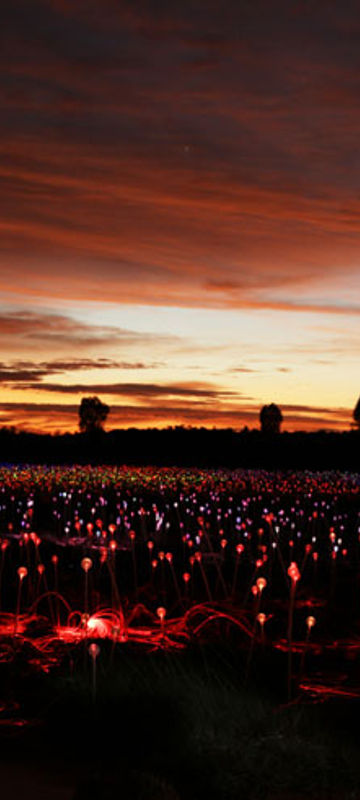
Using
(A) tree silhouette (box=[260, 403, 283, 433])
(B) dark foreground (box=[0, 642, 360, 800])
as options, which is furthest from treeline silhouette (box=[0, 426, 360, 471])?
(B) dark foreground (box=[0, 642, 360, 800])

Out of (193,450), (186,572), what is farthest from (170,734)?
(193,450)

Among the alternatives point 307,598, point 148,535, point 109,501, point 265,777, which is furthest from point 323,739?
point 109,501

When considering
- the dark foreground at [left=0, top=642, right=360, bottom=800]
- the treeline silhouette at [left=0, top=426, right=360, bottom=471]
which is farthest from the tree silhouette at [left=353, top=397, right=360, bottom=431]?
the dark foreground at [left=0, top=642, right=360, bottom=800]

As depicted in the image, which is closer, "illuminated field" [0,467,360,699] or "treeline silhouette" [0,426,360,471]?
"illuminated field" [0,467,360,699]

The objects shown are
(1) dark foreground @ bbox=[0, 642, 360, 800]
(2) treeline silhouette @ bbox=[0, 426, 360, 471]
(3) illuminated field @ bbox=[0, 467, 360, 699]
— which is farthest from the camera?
(2) treeline silhouette @ bbox=[0, 426, 360, 471]

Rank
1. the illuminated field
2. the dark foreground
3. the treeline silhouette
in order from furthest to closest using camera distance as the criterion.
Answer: the treeline silhouette < the illuminated field < the dark foreground

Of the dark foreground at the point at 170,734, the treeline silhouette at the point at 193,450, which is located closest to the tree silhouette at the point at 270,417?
the treeline silhouette at the point at 193,450

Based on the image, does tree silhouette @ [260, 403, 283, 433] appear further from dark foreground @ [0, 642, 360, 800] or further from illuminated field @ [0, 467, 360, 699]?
dark foreground @ [0, 642, 360, 800]

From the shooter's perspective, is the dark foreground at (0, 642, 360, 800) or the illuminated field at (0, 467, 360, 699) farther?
the illuminated field at (0, 467, 360, 699)

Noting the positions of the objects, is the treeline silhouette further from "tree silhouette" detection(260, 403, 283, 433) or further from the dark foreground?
the dark foreground

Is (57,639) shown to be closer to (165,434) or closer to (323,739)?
(323,739)

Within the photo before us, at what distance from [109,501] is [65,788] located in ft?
59.3

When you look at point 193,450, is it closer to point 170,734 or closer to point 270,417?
point 270,417

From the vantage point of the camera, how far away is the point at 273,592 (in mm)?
12531
